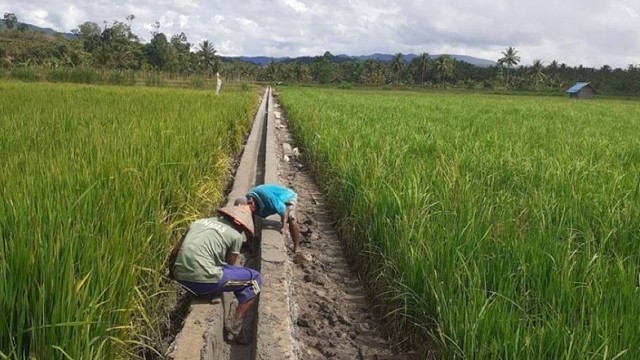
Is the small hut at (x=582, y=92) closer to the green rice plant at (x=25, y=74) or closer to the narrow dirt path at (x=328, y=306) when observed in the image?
the green rice plant at (x=25, y=74)

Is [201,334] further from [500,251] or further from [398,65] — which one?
[398,65]

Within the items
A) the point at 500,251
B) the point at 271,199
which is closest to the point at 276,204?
the point at 271,199

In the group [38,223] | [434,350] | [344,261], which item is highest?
[38,223]

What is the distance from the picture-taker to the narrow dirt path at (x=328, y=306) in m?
2.54

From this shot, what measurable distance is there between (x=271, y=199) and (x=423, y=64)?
3484 inches

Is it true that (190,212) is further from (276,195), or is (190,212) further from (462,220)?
(462,220)

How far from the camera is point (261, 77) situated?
88.7m

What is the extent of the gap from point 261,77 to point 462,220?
88.6m

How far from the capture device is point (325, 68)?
88.0 metres

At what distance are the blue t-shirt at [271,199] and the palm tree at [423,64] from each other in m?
86.0

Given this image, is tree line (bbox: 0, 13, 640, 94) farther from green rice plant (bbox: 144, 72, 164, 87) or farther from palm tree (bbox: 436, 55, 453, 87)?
green rice plant (bbox: 144, 72, 164, 87)

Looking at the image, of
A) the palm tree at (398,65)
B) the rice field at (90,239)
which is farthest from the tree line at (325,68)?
the rice field at (90,239)

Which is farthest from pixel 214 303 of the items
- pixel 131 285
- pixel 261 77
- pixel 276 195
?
pixel 261 77

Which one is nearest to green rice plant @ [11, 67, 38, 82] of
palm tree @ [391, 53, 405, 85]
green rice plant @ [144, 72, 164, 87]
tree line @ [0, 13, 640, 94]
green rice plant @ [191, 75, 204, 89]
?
green rice plant @ [144, 72, 164, 87]
